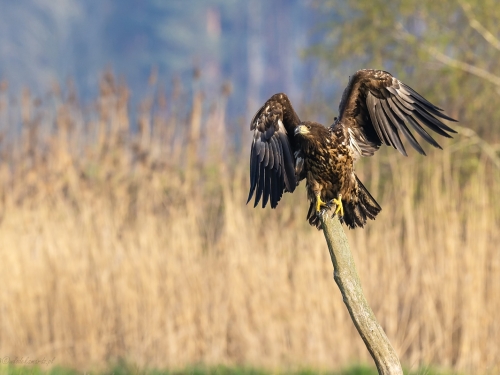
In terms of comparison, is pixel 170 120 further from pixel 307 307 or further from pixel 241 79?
pixel 241 79

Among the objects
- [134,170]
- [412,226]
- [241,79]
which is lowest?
[412,226]

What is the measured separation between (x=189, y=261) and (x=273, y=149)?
10.4 ft

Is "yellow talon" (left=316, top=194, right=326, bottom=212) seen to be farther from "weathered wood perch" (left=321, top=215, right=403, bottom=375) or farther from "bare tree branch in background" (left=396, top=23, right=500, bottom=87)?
"bare tree branch in background" (left=396, top=23, right=500, bottom=87)

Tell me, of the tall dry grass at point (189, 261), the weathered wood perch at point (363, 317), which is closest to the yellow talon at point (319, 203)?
the weathered wood perch at point (363, 317)

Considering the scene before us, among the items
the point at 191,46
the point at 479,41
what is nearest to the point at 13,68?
the point at 191,46

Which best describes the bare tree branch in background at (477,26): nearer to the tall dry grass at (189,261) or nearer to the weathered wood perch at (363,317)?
the tall dry grass at (189,261)

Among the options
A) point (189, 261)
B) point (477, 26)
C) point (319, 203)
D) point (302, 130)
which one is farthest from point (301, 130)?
point (477, 26)

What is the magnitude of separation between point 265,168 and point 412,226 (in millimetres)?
3504

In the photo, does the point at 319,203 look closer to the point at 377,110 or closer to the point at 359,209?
the point at 359,209

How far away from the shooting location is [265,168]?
479cm

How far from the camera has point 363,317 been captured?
12.8 ft

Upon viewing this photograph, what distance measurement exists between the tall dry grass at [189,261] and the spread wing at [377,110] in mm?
2869

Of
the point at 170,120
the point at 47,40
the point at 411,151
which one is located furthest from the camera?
the point at 47,40

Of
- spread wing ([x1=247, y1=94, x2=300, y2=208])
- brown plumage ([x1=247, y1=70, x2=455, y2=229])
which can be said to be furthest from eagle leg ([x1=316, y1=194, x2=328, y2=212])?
spread wing ([x1=247, y1=94, x2=300, y2=208])
